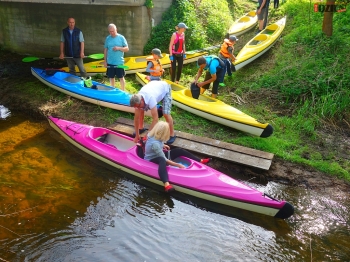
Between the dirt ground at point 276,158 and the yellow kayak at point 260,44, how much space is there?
137 inches

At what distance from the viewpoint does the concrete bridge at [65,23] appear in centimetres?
1029

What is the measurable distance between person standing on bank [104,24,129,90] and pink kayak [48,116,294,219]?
72.7 inches

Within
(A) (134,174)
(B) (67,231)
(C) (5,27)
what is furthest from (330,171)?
(C) (5,27)

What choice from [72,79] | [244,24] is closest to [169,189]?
[72,79]

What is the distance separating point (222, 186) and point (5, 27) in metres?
11.1

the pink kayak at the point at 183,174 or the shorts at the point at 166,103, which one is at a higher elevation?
the shorts at the point at 166,103

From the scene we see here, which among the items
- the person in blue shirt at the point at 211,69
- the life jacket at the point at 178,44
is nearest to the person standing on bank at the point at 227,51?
the person in blue shirt at the point at 211,69

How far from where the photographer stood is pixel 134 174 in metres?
5.92

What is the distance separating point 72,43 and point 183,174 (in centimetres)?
479

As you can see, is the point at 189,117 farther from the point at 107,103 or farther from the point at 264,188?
the point at 264,188

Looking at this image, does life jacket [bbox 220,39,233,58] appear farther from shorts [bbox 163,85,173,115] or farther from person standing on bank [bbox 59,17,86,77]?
person standing on bank [bbox 59,17,86,77]

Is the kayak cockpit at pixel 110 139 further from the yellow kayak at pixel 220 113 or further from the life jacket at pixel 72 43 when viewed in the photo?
the life jacket at pixel 72 43

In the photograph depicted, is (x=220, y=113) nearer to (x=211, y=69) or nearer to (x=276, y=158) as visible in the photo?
(x=211, y=69)

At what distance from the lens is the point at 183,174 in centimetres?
548
